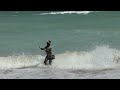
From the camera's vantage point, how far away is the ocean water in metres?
16.9

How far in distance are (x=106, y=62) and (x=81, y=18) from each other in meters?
42.7

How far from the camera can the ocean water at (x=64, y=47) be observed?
1692 centimetres

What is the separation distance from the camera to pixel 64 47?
32.3 meters

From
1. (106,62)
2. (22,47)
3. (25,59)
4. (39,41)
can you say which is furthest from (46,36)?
(106,62)

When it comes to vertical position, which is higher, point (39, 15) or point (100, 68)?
point (39, 15)

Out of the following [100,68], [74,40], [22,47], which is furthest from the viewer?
[74,40]

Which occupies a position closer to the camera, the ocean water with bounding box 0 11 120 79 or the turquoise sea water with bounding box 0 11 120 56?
the ocean water with bounding box 0 11 120 79

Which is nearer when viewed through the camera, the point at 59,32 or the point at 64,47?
the point at 64,47

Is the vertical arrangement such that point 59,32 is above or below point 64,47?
above

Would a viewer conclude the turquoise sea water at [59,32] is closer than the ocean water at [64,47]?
No
